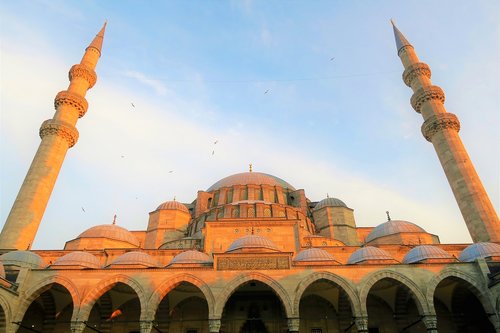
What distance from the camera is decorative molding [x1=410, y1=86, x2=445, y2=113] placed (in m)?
21.8

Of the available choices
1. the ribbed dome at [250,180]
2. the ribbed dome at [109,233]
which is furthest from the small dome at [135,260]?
the ribbed dome at [250,180]

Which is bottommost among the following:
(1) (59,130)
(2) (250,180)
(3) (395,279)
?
(3) (395,279)

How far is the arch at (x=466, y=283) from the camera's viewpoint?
12.0 meters

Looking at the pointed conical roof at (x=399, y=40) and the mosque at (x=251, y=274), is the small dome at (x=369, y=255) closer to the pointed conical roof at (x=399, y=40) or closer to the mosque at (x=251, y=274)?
the mosque at (x=251, y=274)

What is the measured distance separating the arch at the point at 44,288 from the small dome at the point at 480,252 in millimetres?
14626

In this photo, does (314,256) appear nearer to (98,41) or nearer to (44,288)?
(44,288)

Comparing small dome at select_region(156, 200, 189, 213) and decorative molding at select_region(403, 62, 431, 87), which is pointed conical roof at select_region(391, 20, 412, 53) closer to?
decorative molding at select_region(403, 62, 431, 87)

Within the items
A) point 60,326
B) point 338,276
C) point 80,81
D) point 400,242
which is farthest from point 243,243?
point 80,81

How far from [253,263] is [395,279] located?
5054mm

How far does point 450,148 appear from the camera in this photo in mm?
19703

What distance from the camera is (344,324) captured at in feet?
47.5

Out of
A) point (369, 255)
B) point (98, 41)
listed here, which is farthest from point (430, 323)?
point (98, 41)

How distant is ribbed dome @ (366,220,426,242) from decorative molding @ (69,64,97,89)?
66.6 feet

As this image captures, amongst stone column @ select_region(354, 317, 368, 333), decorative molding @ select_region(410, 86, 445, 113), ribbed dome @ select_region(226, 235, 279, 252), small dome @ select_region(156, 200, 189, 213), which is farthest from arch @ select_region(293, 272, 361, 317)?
decorative molding @ select_region(410, 86, 445, 113)
